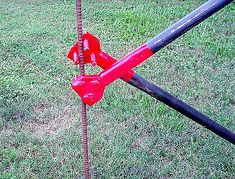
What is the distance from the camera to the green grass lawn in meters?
2.88

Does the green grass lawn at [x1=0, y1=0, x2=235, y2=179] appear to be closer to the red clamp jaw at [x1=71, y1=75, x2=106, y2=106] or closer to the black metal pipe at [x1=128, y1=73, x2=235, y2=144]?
the black metal pipe at [x1=128, y1=73, x2=235, y2=144]

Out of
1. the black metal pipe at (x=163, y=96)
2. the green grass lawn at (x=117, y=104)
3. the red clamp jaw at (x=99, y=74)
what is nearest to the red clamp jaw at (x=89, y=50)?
the red clamp jaw at (x=99, y=74)

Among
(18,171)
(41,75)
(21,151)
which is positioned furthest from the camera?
(41,75)

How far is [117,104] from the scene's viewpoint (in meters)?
3.54

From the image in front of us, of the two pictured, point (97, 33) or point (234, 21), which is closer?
point (97, 33)

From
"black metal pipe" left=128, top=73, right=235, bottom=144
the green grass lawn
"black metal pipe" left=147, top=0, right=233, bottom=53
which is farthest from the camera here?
the green grass lawn

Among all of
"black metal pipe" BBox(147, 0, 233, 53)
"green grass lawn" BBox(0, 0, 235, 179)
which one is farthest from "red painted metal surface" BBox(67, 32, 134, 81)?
"green grass lawn" BBox(0, 0, 235, 179)

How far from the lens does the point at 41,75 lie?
408 centimetres

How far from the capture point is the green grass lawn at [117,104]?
9.45ft

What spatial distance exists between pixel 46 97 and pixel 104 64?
1979mm

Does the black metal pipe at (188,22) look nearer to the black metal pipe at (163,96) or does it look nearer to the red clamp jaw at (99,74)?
the red clamp jaw at (99,74)

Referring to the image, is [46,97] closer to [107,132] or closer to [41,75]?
[41,75]

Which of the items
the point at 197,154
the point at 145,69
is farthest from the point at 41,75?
the point at 197,154

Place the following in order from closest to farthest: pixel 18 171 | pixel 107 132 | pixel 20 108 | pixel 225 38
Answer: pixel 18 171 < pixel 107 132 < pixel 20 108 < pixel 225 38
